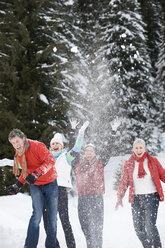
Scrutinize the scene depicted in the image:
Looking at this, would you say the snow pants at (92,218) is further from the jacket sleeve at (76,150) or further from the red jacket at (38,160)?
the red jacket at (38,160)

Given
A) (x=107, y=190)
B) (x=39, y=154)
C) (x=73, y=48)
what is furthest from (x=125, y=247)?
(x=73, y=48)

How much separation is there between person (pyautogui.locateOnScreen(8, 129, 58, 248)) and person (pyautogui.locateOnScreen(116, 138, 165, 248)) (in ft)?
4.39

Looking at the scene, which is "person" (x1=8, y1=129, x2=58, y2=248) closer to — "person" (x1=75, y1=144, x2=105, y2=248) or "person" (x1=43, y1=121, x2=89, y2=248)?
"person" (x1=43, y1=121, x2=89, y2=248)

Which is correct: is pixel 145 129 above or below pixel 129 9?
below

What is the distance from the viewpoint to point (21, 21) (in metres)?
11.4

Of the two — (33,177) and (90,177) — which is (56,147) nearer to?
(90,177)

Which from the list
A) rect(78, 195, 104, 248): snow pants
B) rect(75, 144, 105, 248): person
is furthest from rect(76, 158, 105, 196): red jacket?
rect(78, 195, 104, 248): snow pants

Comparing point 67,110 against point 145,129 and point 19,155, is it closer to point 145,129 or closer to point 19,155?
point 19,155

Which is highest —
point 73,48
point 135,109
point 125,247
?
point 73,48

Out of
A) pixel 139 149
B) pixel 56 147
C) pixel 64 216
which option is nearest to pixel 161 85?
pixel 139 149

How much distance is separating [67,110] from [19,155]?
22.5ft

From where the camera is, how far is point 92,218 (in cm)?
570

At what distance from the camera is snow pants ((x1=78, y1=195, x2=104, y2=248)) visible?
18.3 ft

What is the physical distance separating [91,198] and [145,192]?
0.98 metres
